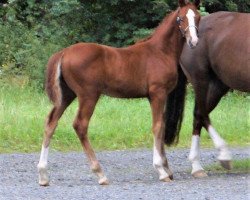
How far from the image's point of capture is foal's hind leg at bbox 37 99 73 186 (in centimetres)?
932

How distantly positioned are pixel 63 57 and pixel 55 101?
19.8 inches

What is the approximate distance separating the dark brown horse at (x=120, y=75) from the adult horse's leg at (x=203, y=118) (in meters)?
0.55

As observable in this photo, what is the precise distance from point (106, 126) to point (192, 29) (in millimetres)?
4842

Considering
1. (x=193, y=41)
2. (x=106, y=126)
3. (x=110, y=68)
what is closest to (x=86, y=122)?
(x=110, y=68)

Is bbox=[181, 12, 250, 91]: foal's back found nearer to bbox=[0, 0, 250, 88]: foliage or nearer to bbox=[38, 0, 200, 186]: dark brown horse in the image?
bbox=[38, 0, 200, 186]: dark brown horse

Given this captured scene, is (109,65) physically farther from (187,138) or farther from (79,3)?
(79,3)

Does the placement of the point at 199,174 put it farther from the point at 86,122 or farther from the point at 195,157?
the point at 86,122

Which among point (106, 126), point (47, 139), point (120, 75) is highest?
point (120, 75)

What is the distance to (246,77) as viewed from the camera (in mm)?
10508

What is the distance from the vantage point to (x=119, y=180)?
32.6 feet

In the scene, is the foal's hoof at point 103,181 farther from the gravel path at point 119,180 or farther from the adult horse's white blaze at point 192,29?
the adult horse's white blaze at point 192,29

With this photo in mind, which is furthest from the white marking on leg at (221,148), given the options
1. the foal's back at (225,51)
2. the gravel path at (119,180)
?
the foal's back at (225,51)

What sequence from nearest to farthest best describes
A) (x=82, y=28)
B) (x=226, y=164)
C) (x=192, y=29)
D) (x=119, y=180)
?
(x=192, y=29) → (x=119, y=180) → (x=226, y=164) → (x=82, y=28)

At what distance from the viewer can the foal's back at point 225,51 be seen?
34.6 ft
